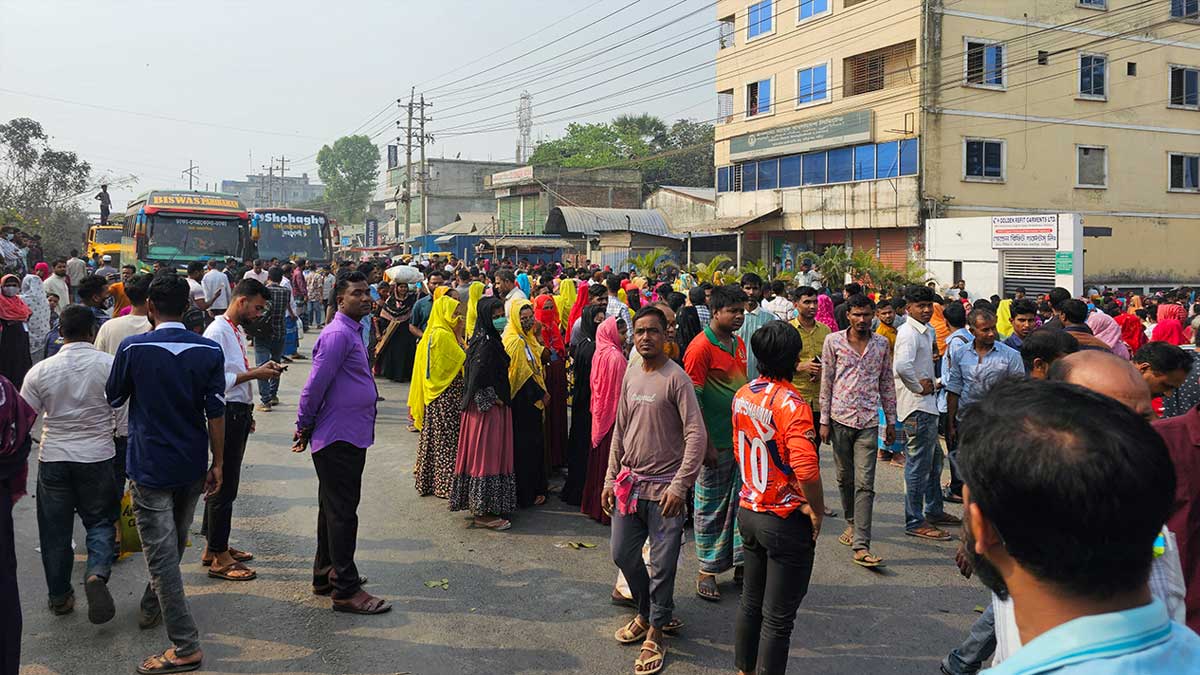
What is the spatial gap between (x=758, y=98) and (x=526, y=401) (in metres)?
31.5

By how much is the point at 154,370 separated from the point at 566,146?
219ft

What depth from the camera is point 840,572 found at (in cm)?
598

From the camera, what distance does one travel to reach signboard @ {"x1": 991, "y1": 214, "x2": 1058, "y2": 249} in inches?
831

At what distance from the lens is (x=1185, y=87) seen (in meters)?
32.4

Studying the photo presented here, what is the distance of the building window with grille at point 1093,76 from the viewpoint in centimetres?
3077

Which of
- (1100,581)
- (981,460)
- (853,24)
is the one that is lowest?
(1100,581)

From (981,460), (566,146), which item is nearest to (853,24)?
(981,460)

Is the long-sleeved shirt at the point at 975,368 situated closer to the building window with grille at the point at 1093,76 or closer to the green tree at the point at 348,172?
the building window with grille at the point at 1093,76

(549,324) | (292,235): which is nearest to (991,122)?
(292,235)

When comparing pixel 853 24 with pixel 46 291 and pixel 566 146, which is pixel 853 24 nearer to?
pixel 46 291

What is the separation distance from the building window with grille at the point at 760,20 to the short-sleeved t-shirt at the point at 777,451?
33.8m

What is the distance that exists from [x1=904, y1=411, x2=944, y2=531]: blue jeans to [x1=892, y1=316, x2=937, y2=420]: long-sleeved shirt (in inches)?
3.2

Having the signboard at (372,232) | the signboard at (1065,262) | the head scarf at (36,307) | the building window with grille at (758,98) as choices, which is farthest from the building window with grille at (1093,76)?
the signboard at (372,232)

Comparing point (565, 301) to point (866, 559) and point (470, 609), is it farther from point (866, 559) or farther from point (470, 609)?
point (470, 609)
